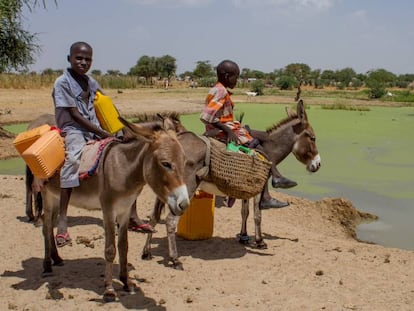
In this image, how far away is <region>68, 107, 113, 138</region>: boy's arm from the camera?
5.07 meters

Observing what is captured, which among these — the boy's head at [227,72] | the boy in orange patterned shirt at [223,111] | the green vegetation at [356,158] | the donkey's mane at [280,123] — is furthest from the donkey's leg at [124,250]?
the green vegetation at [356,158]

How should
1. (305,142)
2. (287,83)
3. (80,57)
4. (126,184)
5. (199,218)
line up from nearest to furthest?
(126,184) < (80,57) < (199,218) < (305,142) < (287,83)

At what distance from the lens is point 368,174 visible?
1309 cm

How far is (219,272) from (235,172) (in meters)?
1.18

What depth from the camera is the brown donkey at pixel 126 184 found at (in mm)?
4070

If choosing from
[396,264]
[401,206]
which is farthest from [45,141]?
[401,206]

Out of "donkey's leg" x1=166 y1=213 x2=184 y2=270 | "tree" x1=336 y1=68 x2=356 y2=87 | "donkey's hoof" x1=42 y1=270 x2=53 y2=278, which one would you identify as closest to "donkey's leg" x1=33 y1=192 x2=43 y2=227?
"donkey's hoof" x1=42 y1=270 x2=53 y2=278

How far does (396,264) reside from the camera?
6.23 metres

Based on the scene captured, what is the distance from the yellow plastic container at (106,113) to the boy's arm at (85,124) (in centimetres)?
17

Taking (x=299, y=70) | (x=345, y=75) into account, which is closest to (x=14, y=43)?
(x=299, y=70)

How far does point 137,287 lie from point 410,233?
5.36 meters

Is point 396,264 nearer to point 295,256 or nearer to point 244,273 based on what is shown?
point 295,256

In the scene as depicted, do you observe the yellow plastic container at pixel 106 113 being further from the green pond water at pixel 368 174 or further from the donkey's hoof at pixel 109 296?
the green pond water at pixel 368 174

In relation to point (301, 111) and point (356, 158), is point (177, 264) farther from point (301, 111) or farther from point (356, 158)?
point (356, 158)
